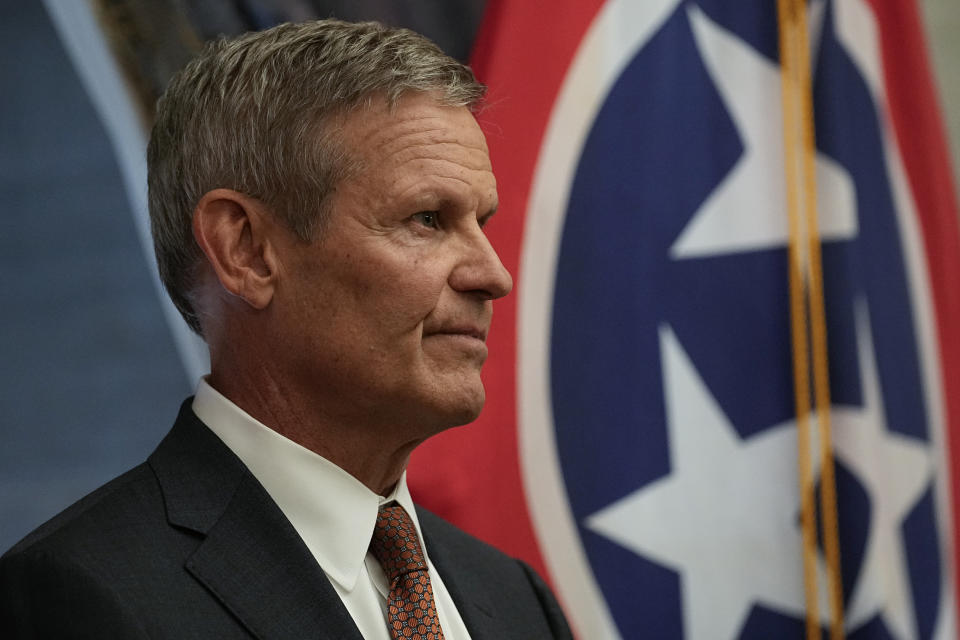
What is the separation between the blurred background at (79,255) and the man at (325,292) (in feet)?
2.70

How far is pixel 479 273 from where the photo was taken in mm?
1486

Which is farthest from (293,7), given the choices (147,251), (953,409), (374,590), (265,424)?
(953,409)

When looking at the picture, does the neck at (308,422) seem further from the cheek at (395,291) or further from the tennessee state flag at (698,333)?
the tennessee state flag at (698,333)

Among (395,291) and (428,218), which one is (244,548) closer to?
(395,291)

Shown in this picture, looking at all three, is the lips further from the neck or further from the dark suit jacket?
the dark suit jacket

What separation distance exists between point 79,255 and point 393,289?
116 cm

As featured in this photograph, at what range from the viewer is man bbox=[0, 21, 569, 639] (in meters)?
1.42

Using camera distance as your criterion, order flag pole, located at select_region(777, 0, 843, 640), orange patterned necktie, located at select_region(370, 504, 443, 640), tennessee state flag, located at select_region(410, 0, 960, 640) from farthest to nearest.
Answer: flag pole, located at select_region(777, 0, 843, 640)
tennessee state flag, located at select_region(410, 0, 960, 640)
orange patterned necktie, located at select_region(370, 504, 443, 640)

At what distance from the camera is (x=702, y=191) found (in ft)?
8.45

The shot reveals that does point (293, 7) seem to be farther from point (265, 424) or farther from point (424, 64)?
point (265, 424)

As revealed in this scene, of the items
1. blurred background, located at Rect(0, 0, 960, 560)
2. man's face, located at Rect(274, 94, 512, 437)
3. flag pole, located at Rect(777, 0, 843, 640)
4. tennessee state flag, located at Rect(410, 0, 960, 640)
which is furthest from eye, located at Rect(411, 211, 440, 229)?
flag pole, located at Rect(777, 0, 843, 640)

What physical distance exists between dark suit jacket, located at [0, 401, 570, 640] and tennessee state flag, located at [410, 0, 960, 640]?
94 centimetres

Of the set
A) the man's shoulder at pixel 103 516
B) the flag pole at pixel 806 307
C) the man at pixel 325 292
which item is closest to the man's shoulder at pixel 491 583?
the man at pixel 325 292

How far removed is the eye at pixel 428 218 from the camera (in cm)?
149
